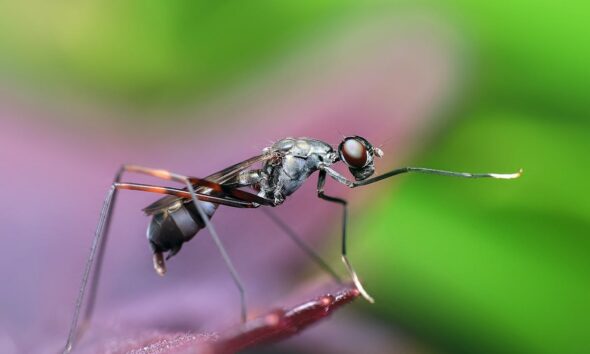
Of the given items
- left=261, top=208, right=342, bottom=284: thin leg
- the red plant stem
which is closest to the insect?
left=261, top=208, right=342, bottom=284: thin leg

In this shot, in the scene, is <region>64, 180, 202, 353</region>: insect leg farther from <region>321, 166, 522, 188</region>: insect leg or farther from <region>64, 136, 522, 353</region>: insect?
<region>321, 166, 522, 188</region>: insect leg

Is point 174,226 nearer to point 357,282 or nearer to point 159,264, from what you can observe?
point 159,264

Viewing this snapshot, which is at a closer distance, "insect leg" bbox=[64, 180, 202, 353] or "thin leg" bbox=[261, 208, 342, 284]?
"insect leg" bbox=[64, 180, 202, 353]

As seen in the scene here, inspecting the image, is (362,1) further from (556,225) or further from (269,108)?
(556,225)

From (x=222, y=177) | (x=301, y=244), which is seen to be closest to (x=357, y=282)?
(x=301, y=244)

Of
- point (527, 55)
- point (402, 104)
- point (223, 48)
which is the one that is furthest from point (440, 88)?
point (223, 48)
